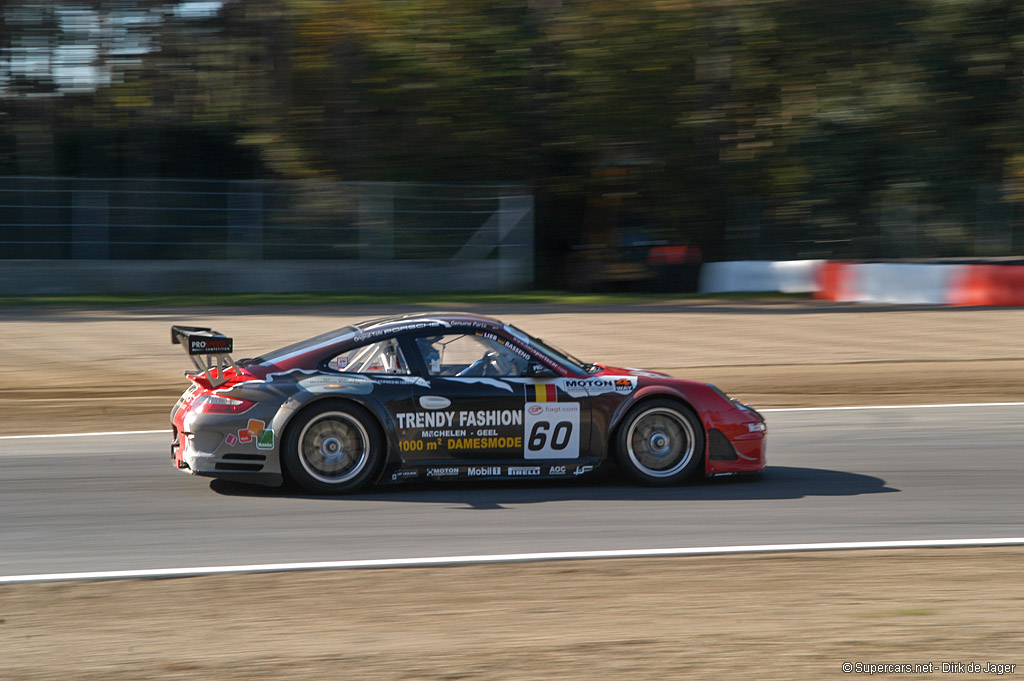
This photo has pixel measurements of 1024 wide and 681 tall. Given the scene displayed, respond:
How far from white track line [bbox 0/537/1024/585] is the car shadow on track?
3.78 feet

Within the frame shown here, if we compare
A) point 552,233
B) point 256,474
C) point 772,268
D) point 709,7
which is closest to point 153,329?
point 256,474

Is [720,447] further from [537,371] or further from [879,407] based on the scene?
[879,407]

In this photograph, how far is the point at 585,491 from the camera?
747 cm

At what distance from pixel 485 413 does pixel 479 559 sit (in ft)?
5.15

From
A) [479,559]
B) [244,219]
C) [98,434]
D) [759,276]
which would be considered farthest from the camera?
[759,276]

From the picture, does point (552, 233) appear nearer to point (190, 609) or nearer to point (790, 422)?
point (790, 422)

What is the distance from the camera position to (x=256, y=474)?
713 cm

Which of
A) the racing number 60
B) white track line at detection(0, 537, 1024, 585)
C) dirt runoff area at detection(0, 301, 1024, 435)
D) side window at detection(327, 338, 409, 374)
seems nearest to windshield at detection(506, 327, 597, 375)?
the racing number 60

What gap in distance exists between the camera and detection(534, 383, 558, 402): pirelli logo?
7.31m

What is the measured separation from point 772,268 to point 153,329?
503 inches

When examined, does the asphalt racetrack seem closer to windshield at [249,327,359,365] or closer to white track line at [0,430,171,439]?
white track line at [0,430,171,439]

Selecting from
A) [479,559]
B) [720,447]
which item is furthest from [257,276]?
[479,559]

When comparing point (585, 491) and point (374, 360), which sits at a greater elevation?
point (374, 360)

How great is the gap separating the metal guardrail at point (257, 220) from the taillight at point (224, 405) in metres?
15.3
